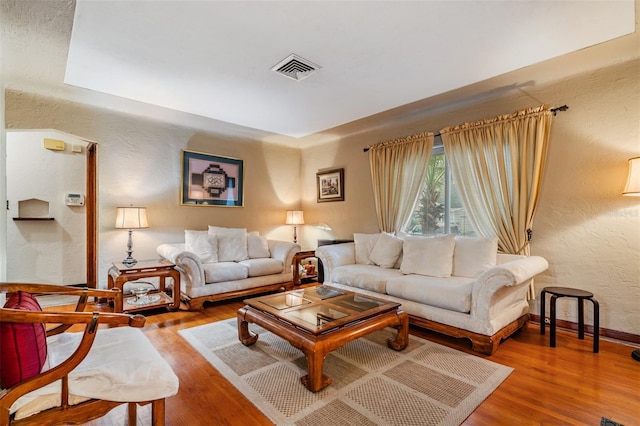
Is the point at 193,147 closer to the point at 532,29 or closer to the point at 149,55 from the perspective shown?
the point at 149,55

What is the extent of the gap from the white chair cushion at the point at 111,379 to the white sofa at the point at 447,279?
220 centimetres

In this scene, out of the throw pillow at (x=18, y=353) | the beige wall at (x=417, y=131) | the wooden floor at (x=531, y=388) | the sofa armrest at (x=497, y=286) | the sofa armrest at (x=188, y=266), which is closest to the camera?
the throw pillow at (x=18, y=353)

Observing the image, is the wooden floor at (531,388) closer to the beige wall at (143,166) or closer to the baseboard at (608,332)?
the baseboard at (608,332)

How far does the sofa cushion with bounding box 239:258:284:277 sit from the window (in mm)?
1922

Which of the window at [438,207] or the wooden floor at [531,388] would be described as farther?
the window at [438,207]

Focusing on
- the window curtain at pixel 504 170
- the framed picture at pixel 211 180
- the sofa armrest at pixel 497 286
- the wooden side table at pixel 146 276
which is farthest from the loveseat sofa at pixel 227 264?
the sofa armrest at pixel 497 286

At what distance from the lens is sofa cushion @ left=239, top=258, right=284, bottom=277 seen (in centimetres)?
399

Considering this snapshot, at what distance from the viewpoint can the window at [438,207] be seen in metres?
3.73

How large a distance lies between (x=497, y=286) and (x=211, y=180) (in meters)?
4.10

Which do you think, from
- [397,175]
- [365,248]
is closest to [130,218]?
[365,248]

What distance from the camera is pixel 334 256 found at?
3.83 meters

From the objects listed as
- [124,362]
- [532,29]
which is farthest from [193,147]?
[532,29]

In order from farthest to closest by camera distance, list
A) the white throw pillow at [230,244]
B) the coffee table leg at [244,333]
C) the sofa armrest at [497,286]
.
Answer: the white throw pillow at [230,244], the coffee table leg at [244,333], the sofa armrest at [497,286]

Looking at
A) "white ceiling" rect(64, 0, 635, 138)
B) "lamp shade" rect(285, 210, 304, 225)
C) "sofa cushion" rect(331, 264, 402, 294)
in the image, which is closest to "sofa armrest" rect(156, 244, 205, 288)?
"sofa cushion" rect(331, 264, 402, 294)
